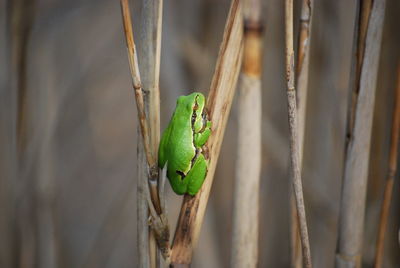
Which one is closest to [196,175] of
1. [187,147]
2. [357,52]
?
[187,147]

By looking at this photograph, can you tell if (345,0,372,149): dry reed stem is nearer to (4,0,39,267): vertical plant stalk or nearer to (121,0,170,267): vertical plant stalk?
(121,0,170,267): vertical plant stalk

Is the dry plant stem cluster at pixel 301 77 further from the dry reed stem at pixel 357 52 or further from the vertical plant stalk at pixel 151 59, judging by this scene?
the vertical plant stalk at pixel 151 59

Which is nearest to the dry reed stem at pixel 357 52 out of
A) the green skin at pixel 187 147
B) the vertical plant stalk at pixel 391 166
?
the vertical plant stalk at pixel 391 166

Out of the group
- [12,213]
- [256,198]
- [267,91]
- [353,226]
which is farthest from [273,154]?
[12,213]

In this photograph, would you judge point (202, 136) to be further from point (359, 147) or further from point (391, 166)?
point (391, 166)

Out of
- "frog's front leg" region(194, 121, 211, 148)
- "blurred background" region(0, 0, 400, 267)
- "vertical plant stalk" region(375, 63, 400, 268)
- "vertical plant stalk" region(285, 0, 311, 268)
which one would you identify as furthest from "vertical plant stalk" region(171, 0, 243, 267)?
"blurred background" region(0, 0, 400, 267)

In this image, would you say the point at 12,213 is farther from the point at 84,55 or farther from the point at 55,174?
the point at 84,55
